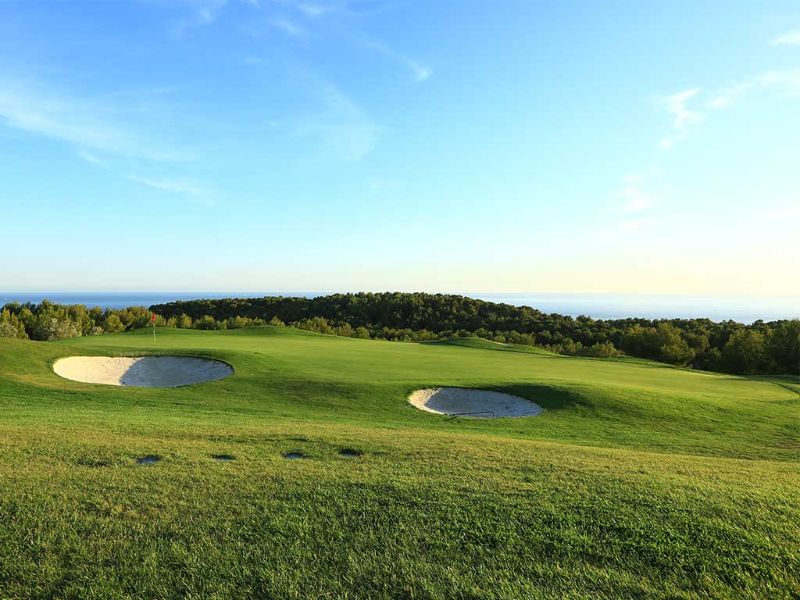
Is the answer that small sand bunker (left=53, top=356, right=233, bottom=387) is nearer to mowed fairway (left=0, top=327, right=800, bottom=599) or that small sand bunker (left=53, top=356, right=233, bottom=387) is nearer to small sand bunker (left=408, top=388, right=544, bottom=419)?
mowed fairway (left=0, top=327, right=800, bottom=599)

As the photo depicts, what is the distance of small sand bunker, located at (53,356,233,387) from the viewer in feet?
63.2

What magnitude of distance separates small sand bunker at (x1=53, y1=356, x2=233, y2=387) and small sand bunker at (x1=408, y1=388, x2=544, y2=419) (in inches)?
306

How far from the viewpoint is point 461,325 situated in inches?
3029

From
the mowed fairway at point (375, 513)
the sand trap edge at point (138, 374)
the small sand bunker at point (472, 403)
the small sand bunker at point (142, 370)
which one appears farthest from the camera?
the small sand bunker at point (142, 370)

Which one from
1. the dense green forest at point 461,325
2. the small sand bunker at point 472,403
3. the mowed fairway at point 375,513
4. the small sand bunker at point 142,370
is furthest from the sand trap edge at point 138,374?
the dense green forest at point 461,325

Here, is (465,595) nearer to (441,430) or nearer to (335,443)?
(335,443)

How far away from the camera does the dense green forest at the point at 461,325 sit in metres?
47.0

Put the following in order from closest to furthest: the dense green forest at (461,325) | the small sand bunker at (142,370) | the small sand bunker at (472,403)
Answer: the small sand bunker at (472,403) < the small sand bunker at (142,370) < the dense green forest at (461,325)

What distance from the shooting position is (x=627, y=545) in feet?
15.6

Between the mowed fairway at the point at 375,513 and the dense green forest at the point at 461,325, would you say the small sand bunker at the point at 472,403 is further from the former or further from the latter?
the dense green forest at the point at 461,325

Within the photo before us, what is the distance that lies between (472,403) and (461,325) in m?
59.9

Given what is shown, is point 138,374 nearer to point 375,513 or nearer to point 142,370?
point 142,370

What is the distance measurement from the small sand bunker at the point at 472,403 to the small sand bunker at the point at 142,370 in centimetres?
778

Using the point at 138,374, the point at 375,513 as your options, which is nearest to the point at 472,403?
the point at 375,513
